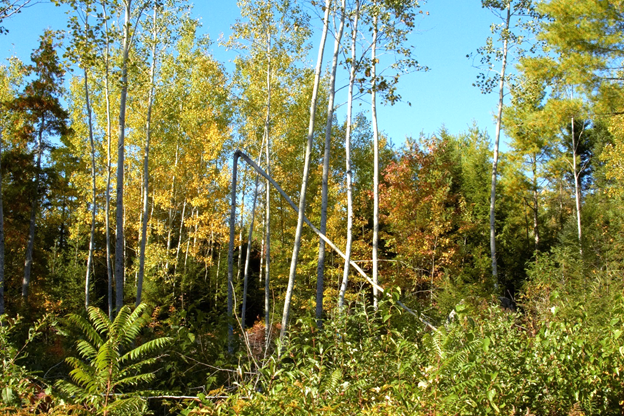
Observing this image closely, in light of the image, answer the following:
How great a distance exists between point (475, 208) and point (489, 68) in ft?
22.9

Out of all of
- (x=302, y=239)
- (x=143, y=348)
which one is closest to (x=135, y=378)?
(x=143, y=348)

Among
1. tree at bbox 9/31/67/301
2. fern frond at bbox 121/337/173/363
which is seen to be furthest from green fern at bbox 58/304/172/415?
tree at bbox 9/31/67/301

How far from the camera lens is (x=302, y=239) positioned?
16.2 metres

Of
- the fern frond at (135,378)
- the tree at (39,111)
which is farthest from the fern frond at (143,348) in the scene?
the tree at (39,111)

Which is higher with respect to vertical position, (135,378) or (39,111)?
(39,111)

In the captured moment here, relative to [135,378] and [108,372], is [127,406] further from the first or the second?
[135,378]

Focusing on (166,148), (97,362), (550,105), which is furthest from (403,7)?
(166,148)

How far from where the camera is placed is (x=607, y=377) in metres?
2.56

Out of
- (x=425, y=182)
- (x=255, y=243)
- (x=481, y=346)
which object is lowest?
(x=481, y=346)

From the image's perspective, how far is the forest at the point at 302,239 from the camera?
251 cm

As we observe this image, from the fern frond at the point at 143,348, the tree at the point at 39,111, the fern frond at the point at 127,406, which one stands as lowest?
the fern frond at the point at 127,406

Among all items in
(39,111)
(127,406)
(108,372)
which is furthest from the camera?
(39,111)

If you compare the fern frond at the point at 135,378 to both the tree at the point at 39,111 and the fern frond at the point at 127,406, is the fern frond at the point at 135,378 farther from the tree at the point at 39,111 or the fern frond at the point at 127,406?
the tree at the point at 39,111

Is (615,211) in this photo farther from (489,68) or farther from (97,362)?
(97,362)
